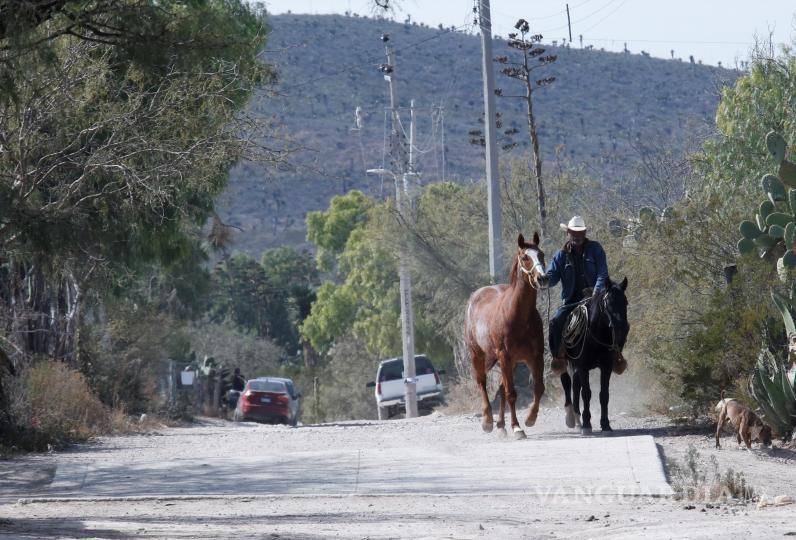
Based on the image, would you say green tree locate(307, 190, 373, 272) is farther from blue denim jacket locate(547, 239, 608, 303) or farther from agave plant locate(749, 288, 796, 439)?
agave plant locate(749, 288, 796, 439)

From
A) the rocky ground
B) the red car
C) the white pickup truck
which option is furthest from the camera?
the white pickup truck

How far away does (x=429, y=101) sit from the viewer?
99.2 m

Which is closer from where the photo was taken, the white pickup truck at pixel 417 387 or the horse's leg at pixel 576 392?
the horse's leg at pixel 576 392

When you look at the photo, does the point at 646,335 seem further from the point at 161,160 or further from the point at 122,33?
the point at 122,33

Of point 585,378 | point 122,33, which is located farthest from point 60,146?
point 585,378

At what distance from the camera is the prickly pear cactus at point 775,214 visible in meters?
17.8

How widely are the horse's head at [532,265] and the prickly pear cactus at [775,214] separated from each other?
329 cm

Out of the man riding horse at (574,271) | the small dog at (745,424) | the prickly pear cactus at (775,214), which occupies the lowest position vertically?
the small dog at (745,424)

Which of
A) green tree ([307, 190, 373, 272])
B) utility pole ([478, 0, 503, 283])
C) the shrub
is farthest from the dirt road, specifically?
green tree ([307, 190, 373, 272])

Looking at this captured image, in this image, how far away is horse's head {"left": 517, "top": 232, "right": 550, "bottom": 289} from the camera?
16.2m

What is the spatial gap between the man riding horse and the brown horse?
9.6 inches

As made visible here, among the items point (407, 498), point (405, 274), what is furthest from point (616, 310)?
point (405, 274)

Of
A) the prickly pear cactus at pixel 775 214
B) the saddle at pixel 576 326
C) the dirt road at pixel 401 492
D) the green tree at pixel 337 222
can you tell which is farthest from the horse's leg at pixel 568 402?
the green tree at pixel 337 222

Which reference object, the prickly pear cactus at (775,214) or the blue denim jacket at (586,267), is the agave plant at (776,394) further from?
the blue denim jacket at (586,267)
